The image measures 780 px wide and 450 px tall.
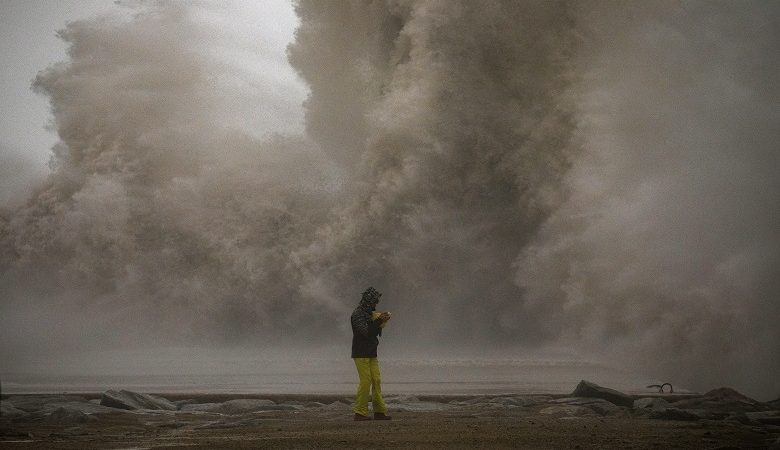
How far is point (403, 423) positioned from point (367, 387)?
3.06 feet

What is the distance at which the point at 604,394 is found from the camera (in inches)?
618

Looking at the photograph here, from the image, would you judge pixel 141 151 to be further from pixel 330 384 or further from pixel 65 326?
pixel 330 384

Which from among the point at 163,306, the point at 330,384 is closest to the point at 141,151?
the point at 163,306

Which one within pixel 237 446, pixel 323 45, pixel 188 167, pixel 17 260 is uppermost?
pixel 323 45

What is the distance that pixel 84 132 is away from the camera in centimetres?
4009

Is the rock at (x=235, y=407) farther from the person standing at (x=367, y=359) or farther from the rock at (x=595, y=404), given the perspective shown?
the rock at (x=595, y=404)

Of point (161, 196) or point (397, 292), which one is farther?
point (161, 196)

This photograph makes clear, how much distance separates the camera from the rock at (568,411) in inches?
548

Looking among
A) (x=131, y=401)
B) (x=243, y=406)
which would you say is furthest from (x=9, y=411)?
(x=243, y=406)

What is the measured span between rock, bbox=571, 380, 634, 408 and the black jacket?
166 inches

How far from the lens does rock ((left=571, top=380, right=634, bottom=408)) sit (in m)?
Result: 15.3

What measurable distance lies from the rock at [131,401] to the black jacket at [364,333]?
389 cm

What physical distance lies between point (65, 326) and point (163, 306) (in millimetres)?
3731

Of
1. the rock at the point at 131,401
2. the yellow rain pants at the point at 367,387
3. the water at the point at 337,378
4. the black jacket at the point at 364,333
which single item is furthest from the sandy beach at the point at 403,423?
the water at the point at 337,378
